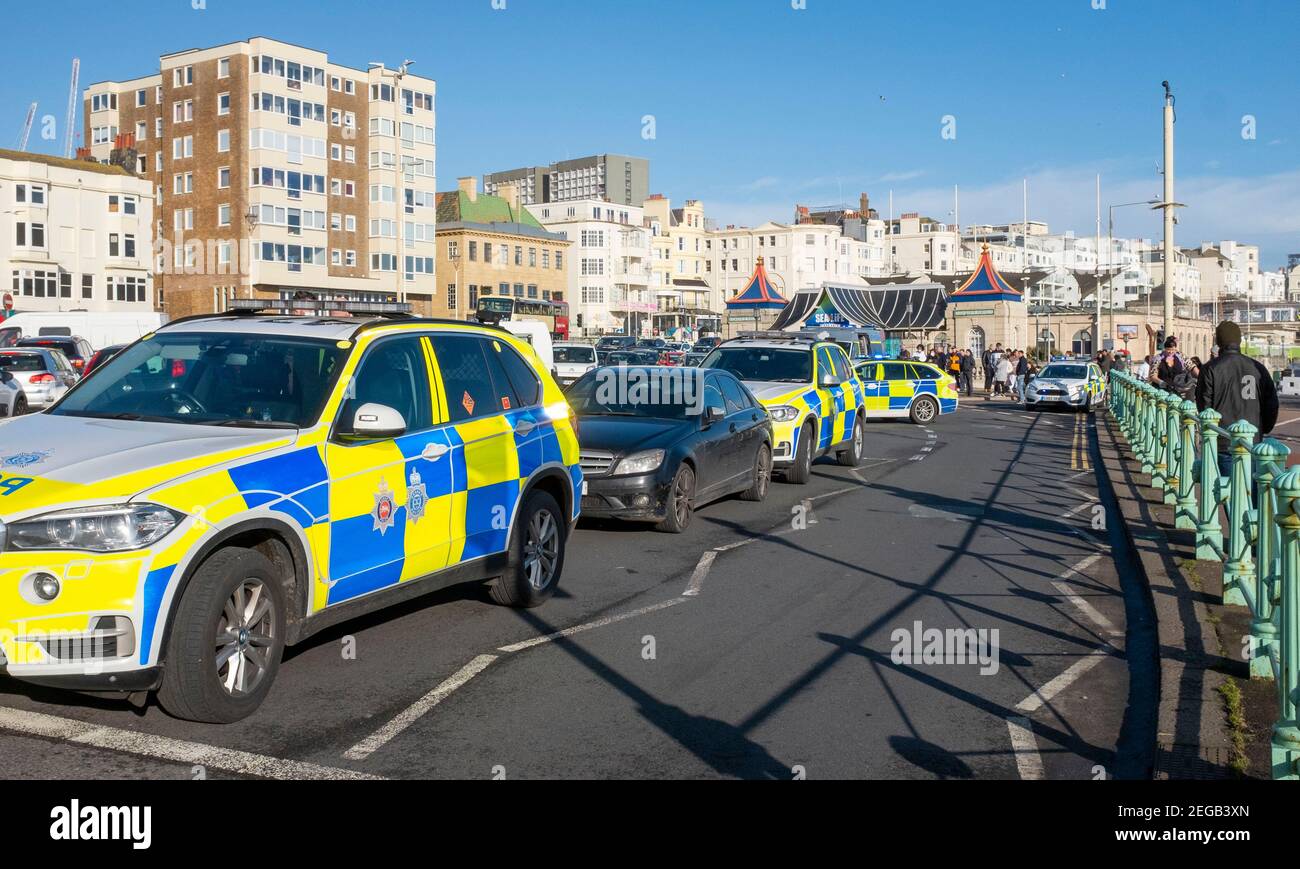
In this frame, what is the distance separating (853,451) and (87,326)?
32.5m

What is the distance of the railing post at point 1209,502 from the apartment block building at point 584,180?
133 m

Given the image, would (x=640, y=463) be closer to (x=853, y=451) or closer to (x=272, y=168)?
(x=853, y=451)

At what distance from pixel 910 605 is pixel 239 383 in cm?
474

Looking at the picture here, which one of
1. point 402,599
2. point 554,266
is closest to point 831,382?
point 402,599

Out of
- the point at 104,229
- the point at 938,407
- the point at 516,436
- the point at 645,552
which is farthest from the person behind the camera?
the point at 104,229

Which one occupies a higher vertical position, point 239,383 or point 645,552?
point 239,383

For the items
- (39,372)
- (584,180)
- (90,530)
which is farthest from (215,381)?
(584,180)

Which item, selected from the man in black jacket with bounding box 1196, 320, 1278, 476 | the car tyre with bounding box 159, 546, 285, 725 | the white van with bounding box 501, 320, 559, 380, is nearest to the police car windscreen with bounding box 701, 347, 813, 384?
the man in black jacket with bounding box 1196, 320, 1278, 476

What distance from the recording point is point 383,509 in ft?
20.9

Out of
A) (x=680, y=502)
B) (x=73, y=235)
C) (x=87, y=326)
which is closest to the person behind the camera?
(x=680, y=502)

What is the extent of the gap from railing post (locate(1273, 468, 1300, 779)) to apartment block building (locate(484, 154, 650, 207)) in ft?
451

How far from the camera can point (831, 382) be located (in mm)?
16234

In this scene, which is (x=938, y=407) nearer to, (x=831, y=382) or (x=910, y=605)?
(x=831, y=382)

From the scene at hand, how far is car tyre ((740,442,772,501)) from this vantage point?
13.9 metres
